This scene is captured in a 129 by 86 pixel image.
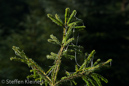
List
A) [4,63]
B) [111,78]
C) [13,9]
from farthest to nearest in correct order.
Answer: [13,9] < [111,78] < [4,63]

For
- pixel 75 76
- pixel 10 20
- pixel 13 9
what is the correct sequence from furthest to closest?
pixel 13 9 < pixel 10 20 < pixel 75 76

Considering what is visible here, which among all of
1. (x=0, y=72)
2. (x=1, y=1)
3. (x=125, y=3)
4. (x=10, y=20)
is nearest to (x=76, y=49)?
(x=0, y=72)

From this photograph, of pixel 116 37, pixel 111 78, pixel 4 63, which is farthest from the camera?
pixel 116 37

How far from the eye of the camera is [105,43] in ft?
24.3

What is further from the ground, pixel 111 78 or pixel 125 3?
pixel 125 3

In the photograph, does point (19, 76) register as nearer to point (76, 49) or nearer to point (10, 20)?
point (76, 49)

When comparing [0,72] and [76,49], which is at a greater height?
[76,49]

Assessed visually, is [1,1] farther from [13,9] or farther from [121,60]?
[121,60]

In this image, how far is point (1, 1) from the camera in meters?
13.9

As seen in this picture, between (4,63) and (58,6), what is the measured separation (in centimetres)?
444

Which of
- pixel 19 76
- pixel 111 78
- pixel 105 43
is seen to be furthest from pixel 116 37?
pixel 19 76

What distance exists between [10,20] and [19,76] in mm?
10289

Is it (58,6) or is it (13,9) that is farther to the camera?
(13,9)

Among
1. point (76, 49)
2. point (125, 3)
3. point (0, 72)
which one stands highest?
point (125, 3)
